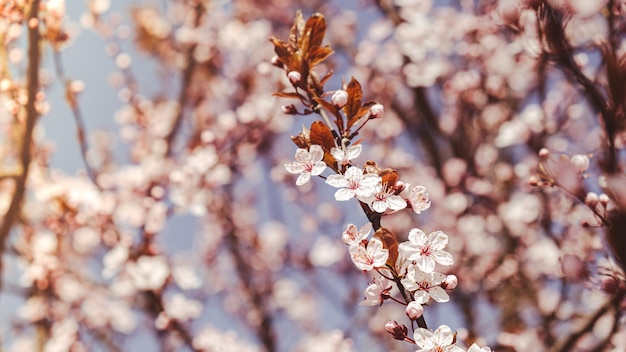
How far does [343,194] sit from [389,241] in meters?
0.16

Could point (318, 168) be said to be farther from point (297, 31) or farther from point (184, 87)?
point (184, 87)

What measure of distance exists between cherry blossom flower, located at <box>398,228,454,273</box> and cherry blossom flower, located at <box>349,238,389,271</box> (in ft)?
0.24

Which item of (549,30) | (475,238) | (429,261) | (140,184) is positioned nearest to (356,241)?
(429,261)

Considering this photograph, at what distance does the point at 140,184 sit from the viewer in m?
4.31

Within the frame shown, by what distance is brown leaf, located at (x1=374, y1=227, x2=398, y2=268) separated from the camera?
115 centimetres

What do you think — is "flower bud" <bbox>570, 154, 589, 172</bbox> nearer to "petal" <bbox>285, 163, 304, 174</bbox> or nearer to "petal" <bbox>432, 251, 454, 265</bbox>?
"petal" <bbox>432, 251, 454, 265</bbox>

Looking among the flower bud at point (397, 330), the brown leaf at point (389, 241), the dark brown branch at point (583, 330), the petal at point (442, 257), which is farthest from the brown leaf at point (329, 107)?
the dark brown branch at point (583, 330)

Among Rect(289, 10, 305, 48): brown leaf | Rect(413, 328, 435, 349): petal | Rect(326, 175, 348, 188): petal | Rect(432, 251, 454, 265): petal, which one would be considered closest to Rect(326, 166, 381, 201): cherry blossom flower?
Rect(326, 175, 348, 188): petal

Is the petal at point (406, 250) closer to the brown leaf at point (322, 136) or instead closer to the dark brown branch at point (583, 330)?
the brown leaf at point (322, 136)

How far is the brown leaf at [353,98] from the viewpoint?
4.27ft

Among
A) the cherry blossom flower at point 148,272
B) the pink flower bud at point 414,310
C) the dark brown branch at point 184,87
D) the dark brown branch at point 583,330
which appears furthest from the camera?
the dark brown branch at point 184,87

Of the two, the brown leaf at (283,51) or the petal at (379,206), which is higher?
the brown leaf at (283,51)

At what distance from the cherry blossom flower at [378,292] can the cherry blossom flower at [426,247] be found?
8 centimetres

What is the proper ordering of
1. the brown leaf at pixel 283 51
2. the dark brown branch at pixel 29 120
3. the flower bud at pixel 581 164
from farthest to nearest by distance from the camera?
the dark brown branch at pixel 29 120, the flower bud at pixel 581 164, the brown leaf at pixel 283 51
